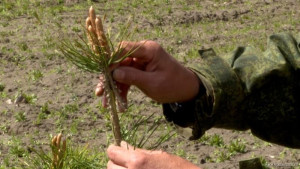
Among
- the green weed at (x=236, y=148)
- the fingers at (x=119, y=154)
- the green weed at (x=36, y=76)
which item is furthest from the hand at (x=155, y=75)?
the green weed at (x=36, y=76)

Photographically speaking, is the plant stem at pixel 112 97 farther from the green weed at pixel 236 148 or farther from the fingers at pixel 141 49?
the green weed at pixel 236 148

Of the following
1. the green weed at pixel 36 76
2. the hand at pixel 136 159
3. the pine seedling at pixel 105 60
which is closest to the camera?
the pine seedling at pixel 105 60

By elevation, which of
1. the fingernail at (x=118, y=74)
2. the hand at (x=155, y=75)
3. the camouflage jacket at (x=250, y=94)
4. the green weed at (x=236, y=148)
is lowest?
the green weed at (x=236, y=148)

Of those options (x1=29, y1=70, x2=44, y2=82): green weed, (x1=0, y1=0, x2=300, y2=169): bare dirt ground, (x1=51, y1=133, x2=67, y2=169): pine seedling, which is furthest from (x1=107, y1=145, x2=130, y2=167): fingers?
(x1=29, y1=70, x2=44, y2=82): green weed

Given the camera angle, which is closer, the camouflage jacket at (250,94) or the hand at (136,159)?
the hand at (136,159)

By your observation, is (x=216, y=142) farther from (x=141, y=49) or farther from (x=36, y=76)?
(x=141, y=49)

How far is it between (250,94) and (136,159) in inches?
32.1

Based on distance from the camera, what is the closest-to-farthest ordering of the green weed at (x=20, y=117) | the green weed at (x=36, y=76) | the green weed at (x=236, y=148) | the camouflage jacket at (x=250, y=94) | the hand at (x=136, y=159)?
1. the hand at (x=136, y=159)
2. the camouflage jacket at (x=250, y=94)
3. the green weed at (x=236, y=148)
4. the green weed at (x=20, y=117)
5. the green weed at (x=36, y=76)

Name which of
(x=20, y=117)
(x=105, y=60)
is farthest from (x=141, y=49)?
(x=20, y=117)

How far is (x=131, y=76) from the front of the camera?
2.35 metres

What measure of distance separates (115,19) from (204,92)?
6.74 meters

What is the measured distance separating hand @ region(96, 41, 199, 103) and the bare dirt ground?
93 cm

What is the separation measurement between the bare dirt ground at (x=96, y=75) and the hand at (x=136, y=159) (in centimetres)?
105

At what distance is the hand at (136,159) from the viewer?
7.66 feet
